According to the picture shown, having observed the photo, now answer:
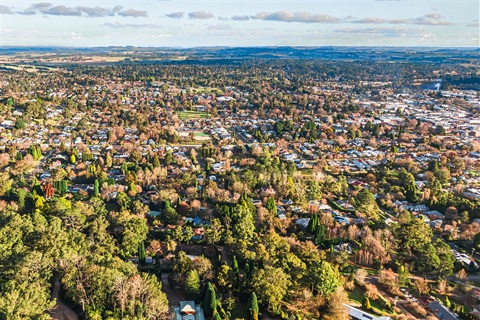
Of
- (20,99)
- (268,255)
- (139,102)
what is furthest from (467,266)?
(20,99)

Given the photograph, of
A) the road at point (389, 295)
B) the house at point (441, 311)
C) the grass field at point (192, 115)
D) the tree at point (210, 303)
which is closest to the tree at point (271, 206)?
the road at point (389, 295)

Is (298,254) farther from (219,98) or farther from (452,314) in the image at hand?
(219,98)

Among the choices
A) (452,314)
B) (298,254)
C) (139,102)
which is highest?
(139,102)

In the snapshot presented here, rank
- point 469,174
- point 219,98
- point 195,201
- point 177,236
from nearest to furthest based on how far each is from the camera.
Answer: point 177,236 < point 195,201 < point 469,174 < point 219,98

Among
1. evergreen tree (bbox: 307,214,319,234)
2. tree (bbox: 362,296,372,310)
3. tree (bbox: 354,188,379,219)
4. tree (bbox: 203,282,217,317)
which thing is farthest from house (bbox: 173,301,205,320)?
tree (bbox: 354,188,379,219)

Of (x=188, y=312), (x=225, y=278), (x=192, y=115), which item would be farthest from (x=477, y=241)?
(x=192, y=115)
